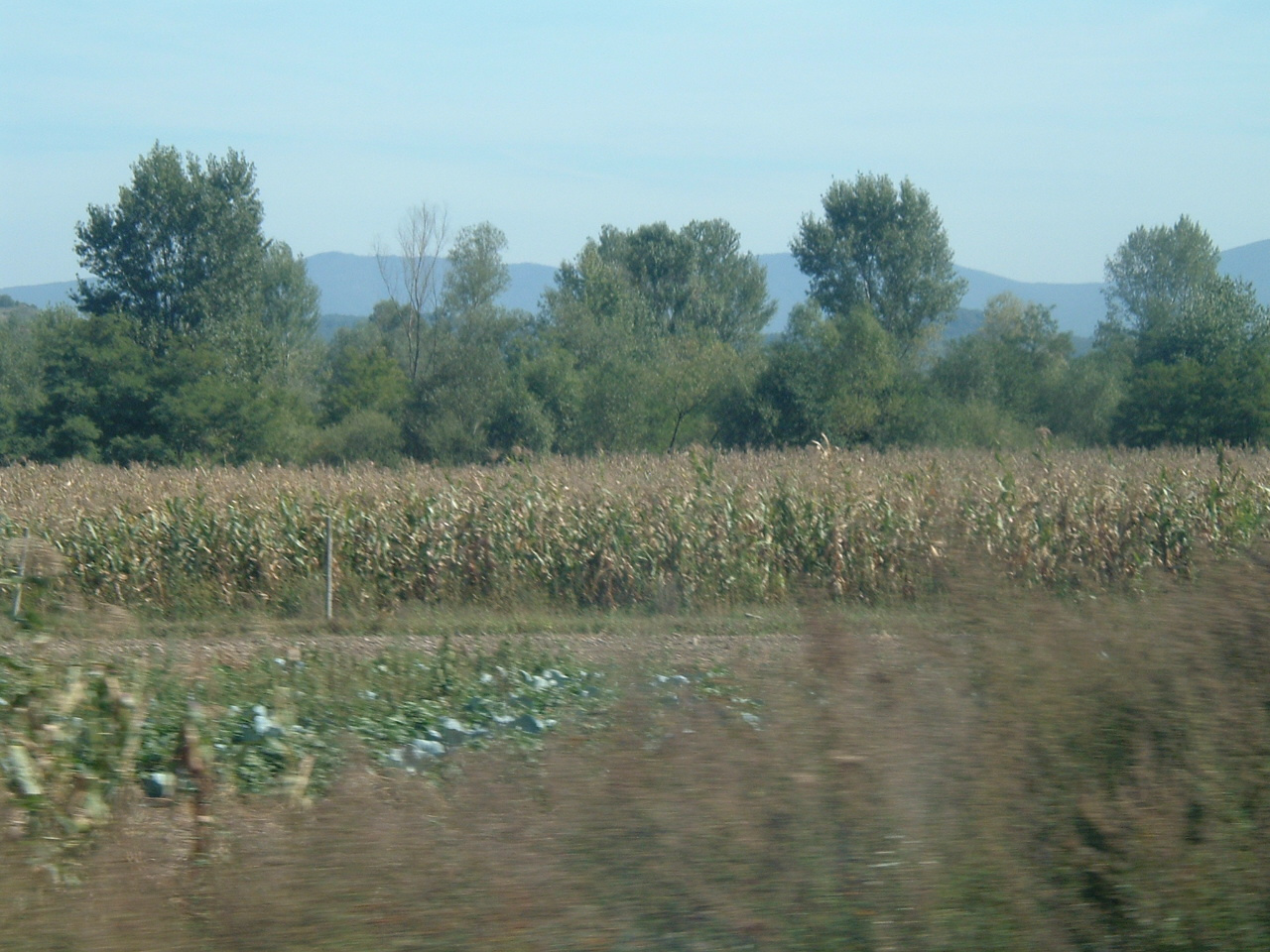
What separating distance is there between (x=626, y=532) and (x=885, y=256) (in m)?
44.2

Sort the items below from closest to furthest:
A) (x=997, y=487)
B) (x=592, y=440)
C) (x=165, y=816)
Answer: (x=165, y=816), (x=997, y=487), (x=592, y=440)

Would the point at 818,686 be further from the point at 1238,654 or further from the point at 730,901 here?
the point at 1238,654

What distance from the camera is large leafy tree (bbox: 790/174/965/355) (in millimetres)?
54125

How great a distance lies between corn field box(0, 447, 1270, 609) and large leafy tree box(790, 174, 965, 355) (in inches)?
1596

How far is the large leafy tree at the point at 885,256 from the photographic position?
54125 millimetres

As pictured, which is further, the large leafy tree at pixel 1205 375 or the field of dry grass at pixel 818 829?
the large leafy tree at pixel 1205 375

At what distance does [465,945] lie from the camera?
2.75 meters

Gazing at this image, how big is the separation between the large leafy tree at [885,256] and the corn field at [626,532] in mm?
40533

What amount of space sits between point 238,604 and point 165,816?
35.0 ft

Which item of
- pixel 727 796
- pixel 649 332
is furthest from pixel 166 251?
pixel 727 796

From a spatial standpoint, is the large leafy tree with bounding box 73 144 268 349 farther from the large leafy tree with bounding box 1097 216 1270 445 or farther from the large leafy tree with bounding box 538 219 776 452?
the large leafy tree with bounding box 1097 216 1270 445

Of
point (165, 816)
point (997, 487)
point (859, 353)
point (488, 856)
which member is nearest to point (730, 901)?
point (488, 856)

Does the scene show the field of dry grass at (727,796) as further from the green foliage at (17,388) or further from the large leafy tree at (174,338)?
the large leafy tree at (174,338)

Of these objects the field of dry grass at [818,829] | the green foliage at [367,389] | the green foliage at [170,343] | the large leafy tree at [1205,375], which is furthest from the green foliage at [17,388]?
the large leafy tree at [1205,375]
